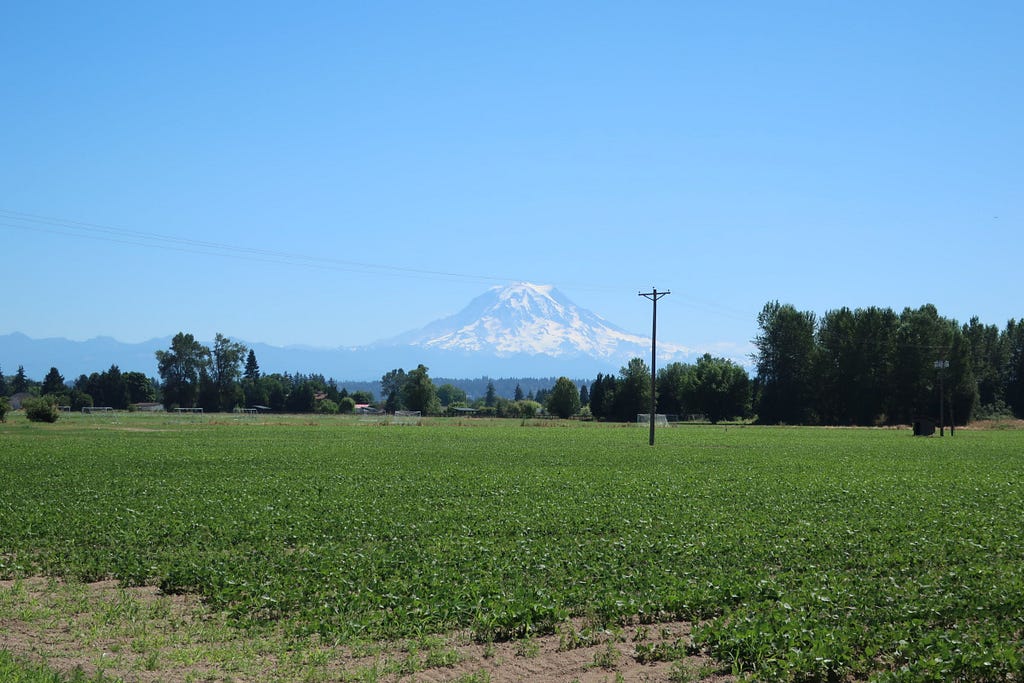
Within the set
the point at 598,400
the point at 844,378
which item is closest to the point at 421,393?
the point at 598,400

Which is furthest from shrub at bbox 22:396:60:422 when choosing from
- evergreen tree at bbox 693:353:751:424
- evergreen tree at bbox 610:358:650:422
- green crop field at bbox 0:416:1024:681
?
evergreen tree at bbox 693:353:751:424

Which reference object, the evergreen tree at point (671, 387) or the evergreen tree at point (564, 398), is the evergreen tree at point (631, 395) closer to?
the evergreen tree at point (671, 387)

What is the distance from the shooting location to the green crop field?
1196 cm

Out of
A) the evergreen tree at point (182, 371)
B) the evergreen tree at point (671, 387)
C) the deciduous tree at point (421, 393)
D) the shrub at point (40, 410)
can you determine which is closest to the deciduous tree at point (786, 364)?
the evergreen tree at point (671, 387)

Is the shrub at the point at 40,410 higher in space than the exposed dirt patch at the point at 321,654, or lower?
higher

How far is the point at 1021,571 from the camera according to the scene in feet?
50.7

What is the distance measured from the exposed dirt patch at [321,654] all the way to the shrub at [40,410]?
3402 inches

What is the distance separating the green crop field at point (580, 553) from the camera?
471 inches

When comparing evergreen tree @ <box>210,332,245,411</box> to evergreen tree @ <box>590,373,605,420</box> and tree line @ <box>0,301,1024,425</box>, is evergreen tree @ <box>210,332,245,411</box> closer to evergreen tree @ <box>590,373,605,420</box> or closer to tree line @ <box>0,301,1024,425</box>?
tree line @ <box>0,301,1024,425</box>

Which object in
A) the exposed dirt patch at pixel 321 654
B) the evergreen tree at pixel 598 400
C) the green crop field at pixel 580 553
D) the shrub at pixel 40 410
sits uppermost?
the evergreen tree at pixel 598 400

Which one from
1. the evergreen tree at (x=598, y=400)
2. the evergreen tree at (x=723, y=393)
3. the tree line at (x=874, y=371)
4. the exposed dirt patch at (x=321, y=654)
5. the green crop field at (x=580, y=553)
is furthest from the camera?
the evergreen tree at (x=598, y=400)

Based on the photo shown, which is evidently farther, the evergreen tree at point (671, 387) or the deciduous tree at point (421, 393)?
the deciduous tree at point (421, 393)

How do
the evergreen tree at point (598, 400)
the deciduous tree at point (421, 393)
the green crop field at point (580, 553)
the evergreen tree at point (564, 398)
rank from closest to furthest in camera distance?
the green crop field at point (580, 553) < the evergreen tree at point (598, 400) < the evergreen tree at point (564, 398) < the deciduous tree at point (421, 393)

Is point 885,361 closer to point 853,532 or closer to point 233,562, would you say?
point 853,532
